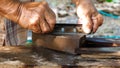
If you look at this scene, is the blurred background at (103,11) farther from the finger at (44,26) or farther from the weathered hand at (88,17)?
the finger at (44,26)

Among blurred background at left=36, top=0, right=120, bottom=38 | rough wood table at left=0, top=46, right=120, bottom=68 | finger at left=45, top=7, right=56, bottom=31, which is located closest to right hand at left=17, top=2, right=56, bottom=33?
finger at left=45, top=7, right=56, bottom=31

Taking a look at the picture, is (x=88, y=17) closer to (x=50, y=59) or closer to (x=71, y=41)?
(x=71, y=41)

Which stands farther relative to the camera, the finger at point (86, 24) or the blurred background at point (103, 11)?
the blurred background at point (103, 11)

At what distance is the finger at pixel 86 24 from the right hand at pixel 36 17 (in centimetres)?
25

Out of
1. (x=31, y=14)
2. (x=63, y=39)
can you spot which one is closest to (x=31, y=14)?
(x=31, y=14)

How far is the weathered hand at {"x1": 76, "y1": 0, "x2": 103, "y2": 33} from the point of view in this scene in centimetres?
173

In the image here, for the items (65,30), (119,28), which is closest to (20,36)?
(65,30)

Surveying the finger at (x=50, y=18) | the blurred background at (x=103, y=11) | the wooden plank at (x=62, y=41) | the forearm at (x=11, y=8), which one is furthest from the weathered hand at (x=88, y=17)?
the blurred background at (x=103, y=11)

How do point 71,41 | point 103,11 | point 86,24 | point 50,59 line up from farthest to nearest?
1. point 103,11
2. point 86,24
3. point 71,41
4. point 50,59

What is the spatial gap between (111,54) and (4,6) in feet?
2.06

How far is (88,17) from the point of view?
179 cm

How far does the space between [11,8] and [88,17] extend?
516 mm

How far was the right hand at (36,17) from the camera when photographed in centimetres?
148

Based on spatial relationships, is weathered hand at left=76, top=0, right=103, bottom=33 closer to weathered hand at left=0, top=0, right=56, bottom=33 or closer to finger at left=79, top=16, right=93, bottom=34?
finger at left=79, top=16, right=93, bottom=34
